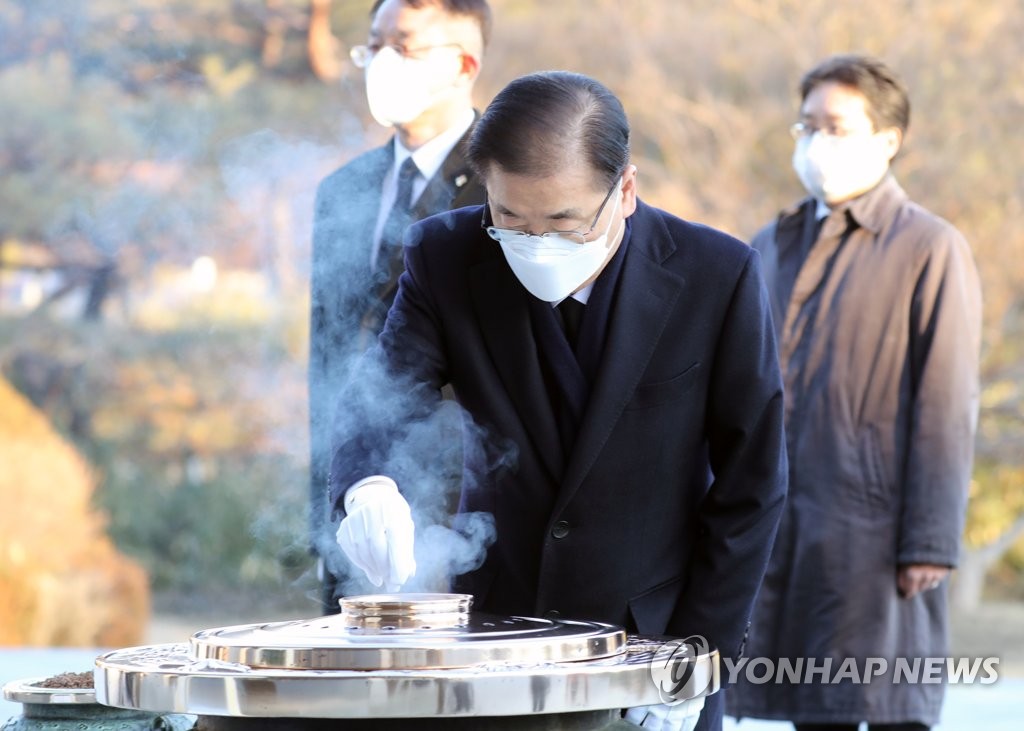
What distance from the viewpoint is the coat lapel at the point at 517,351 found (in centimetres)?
254

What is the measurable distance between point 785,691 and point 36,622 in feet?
19.0

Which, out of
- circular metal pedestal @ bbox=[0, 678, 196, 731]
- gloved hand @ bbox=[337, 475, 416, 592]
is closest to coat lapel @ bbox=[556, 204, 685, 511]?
gloved hand @ bbox=[337, 475, 416, 592]

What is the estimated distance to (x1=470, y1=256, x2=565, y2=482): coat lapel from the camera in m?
2.54

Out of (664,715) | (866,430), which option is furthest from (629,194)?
(866,430)

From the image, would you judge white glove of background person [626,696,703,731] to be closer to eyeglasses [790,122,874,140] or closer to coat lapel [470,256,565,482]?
coat lapel [470,256,565,482]

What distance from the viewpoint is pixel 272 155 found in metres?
7.79

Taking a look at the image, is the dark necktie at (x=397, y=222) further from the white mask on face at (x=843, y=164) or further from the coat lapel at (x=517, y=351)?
the white mask on face at (x=843, y=164)

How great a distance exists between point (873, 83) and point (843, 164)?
0.81 feet

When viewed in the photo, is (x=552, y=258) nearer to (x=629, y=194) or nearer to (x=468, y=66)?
(x=629, y=194)

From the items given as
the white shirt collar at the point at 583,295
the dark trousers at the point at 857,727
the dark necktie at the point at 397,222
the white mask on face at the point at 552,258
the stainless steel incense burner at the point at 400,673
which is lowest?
the dark trousers at the point at 857,727

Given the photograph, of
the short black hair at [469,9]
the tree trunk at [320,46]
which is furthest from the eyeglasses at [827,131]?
the tree trunk at [320,46]

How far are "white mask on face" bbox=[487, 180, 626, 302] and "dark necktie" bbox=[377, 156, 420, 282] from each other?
1.00 meters

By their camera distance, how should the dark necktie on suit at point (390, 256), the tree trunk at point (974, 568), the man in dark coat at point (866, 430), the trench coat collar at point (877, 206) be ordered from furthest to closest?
the tree trunk at point (974, 568)
the trench coat collar at point (877, 206)
the man in dark coat at point (866, 430)
the dark necktie on suit at point (390, 256)

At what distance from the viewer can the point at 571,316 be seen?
2.59 meters
